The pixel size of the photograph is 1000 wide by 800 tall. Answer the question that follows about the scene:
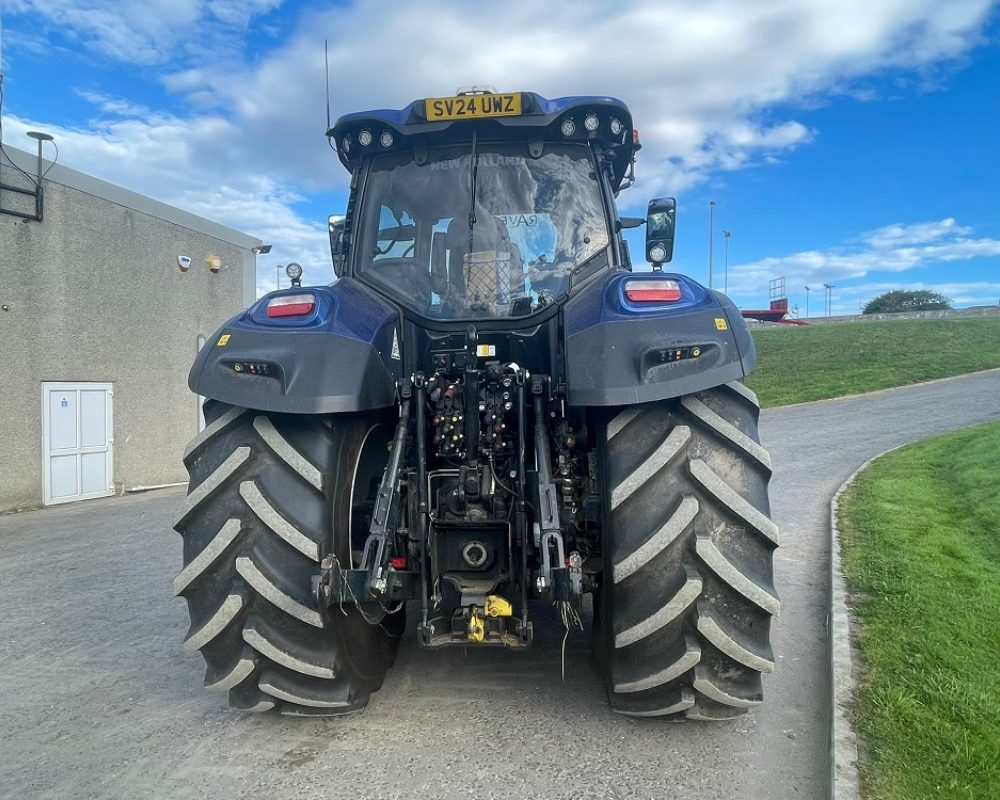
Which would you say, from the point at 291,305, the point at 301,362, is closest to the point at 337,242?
the point at 291,305

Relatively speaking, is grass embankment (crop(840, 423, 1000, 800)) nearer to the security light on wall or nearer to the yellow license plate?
the yellow license plate

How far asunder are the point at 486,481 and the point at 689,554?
94cm

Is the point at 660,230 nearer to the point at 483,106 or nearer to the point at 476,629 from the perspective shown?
the point at 483,106

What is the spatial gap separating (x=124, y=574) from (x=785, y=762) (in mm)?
5705

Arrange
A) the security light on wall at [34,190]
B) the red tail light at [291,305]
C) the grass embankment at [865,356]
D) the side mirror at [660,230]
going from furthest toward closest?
the grass embankment at [865,356]
the security light on wall at [34,190]
the side mirror at [660,230]
the red tail light at [291,305]

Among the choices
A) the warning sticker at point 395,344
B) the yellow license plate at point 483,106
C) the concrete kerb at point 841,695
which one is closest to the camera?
the concrete kerb at point 841,695

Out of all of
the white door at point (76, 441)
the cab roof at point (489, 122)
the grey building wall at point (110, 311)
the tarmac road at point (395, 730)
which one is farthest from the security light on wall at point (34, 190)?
the cab roof at point (489, 122)

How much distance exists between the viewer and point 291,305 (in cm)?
339

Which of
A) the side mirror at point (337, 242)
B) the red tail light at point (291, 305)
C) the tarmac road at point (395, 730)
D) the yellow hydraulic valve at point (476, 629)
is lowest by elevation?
the tarmac road at point (395, 730)

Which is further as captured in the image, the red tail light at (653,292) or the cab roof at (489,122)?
the cab roof at (489,122)

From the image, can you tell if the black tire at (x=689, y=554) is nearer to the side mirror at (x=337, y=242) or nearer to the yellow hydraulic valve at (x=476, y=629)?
the yellow hydraulic valve at (x=476, y=629)

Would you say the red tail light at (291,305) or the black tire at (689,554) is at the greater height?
the red tail light at (291,305)

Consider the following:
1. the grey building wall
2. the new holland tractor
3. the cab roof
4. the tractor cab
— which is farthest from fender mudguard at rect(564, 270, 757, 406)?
the grey building wall

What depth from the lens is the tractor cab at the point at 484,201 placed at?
3.96 meters
